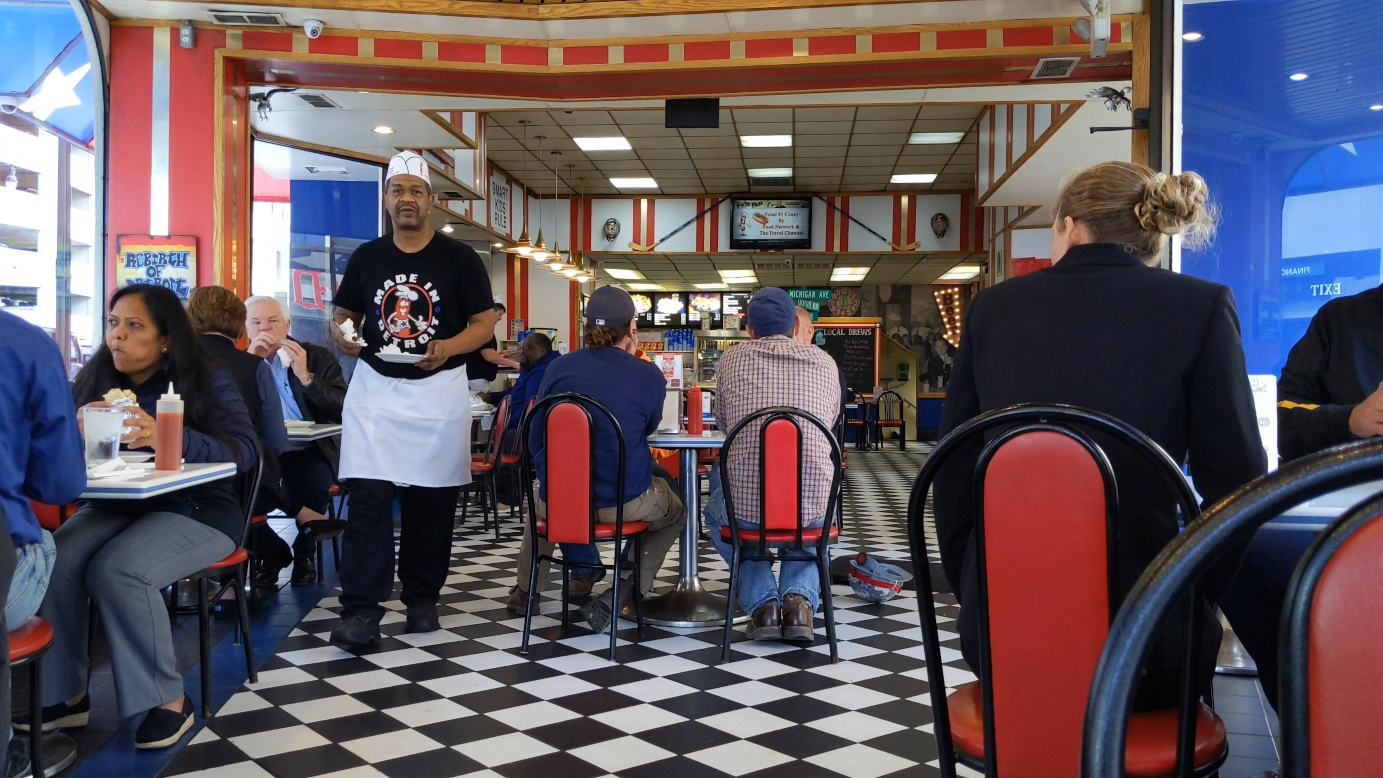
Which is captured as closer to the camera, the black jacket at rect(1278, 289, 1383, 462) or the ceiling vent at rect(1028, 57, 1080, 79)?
the black jacket at rect(1278, 289, 1383, 462)

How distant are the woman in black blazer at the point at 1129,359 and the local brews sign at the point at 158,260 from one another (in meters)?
5.10

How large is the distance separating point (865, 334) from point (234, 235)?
970cm

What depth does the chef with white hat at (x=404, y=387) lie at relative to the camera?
3.63 metres

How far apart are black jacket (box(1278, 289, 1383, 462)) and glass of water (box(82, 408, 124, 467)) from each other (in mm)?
3028

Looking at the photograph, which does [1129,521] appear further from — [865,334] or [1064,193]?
[865,334]

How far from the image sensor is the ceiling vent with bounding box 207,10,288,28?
552 cm

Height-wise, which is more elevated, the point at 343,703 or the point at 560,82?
the point at 560,82

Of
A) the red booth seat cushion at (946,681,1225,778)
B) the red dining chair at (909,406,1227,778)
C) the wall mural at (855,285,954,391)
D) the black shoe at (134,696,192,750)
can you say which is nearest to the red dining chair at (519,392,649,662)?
the black shoe at (134,696,192,750)

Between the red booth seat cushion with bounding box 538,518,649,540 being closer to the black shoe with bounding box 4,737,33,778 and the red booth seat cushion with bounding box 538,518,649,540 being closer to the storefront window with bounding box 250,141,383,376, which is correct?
the black shoe with bounding box 4,737,33,778

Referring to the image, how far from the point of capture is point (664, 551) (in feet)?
13.3

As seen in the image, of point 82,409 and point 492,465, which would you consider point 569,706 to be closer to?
point 82,409

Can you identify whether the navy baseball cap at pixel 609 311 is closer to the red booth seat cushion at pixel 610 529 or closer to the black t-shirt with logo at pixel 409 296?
the black t-shirt with logo at pixel 409 296

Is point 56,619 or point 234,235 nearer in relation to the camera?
point 56,619

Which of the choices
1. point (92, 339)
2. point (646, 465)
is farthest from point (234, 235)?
point (646, 465)
